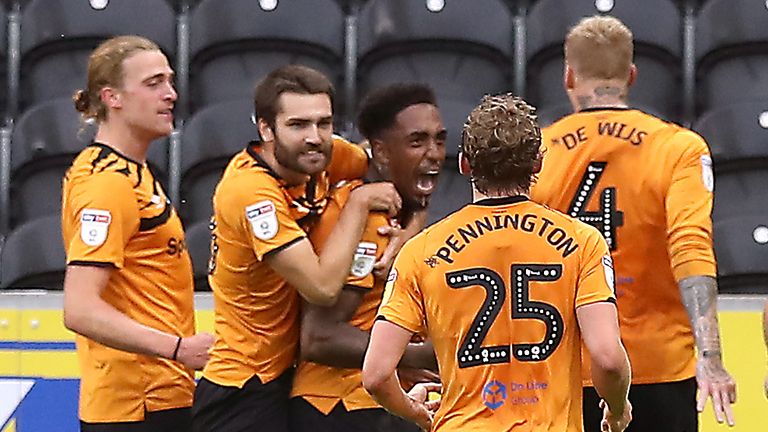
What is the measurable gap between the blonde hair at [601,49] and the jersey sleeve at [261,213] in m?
0.95

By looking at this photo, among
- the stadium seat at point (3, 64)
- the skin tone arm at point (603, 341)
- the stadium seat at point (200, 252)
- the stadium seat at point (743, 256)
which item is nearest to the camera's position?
the skin tone arm at point (603, 341)

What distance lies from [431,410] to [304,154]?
0.91 meters

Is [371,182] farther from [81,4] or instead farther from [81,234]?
[81,4]

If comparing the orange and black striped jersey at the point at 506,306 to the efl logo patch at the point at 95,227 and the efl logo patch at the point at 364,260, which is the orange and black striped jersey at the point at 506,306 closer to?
the efl logo patch at the point at 364,260

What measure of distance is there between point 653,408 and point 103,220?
5.40 feet

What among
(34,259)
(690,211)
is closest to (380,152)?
(690,211)

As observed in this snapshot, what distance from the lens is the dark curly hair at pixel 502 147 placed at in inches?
127

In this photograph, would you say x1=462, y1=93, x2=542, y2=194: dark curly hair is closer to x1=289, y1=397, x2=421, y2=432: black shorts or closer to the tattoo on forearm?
the tattoo on forearm

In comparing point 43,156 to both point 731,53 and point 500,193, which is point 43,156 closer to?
point 731,53

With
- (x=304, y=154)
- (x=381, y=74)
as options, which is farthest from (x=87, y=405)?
(x=381, y=74)

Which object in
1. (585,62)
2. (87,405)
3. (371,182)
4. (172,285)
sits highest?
(585,62)

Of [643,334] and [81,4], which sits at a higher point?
[81,4]

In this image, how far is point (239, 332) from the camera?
4.20m

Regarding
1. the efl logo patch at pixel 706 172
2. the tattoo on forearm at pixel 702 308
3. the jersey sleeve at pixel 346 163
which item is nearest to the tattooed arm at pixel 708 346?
the tattoo on forearm at pixel 702 308
